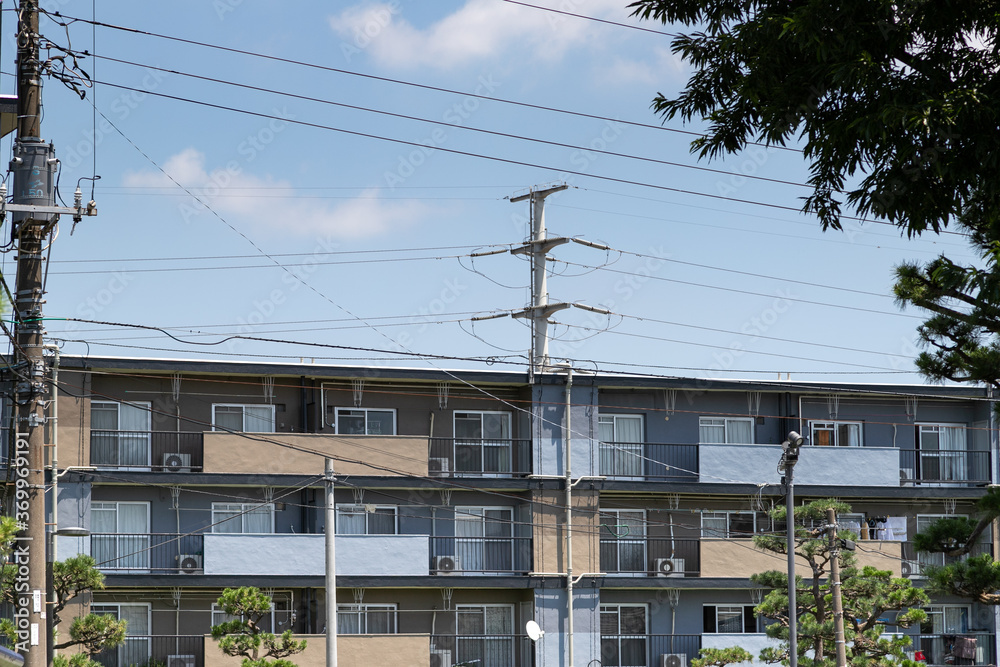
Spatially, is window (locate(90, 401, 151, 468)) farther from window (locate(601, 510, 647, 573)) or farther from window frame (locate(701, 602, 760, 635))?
window frame (locate(701, 602, 760, 635))

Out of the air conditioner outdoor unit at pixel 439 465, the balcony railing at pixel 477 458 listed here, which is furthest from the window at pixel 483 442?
the air conditioner outdoor unit at pixel 439 465

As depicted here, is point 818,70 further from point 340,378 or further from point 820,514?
point 340,378

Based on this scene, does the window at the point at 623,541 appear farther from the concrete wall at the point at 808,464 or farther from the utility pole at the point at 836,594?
the utility pole at the point at 836,594

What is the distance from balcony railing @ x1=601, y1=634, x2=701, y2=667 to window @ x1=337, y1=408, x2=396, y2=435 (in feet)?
27.4

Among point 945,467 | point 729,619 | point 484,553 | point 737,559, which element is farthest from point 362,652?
point 945,467

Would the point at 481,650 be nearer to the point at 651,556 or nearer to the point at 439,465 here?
the point at 439,465

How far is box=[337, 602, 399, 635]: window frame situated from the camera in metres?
34.0

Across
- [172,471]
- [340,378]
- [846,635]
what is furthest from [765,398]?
[172,471]

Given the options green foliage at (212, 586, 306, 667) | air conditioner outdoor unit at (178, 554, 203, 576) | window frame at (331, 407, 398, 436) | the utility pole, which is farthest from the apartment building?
the utility pole

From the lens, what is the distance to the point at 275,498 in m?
33.8

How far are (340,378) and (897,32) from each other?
27.1 m

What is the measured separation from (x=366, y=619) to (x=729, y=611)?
10533mm

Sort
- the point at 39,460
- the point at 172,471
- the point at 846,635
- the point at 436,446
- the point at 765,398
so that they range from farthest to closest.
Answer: the point at 765,398 < the point at 436,446 < the point at 172,471 < the point at 846,635 < the point at 39,460

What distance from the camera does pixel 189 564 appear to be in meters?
32.4
